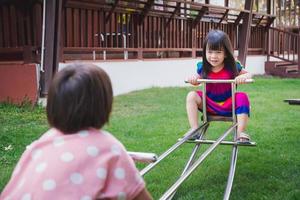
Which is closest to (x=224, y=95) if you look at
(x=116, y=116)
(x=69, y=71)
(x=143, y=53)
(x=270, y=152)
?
(x=270, y=152)

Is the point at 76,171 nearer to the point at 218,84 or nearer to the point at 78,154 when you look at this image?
the point at 78,154

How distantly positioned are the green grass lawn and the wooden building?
44.3 inches

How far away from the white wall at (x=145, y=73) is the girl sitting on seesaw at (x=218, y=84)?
18.4ft

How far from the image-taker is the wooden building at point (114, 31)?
8.34 m

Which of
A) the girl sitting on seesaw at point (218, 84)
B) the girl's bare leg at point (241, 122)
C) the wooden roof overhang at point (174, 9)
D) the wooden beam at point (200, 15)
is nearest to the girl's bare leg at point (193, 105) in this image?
the girl sitting on seesaw at point (218, 84)

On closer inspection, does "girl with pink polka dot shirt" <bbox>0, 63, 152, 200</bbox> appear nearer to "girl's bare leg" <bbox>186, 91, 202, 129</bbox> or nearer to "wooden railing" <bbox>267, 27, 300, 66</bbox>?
"girl's bare leg" <bbox>186, 91, 202, 129</bbox>

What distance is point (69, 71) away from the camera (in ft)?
5.81

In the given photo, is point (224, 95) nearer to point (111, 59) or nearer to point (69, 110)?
point (69, 110)

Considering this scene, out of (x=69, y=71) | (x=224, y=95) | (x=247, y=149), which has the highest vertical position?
(x=69, y=71)

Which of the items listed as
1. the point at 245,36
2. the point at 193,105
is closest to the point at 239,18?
the point at 245,36

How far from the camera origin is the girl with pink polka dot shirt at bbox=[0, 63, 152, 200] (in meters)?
1.68

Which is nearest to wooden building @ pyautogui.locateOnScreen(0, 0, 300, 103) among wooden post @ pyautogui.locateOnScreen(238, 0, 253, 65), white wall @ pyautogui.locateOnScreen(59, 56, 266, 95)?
wooden post @ pyautogui.locateOnScreen(238, 0, 253, 65)

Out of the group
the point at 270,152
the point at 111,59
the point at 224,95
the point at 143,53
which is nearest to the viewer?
the point at 224,95

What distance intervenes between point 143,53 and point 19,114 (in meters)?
5.54
